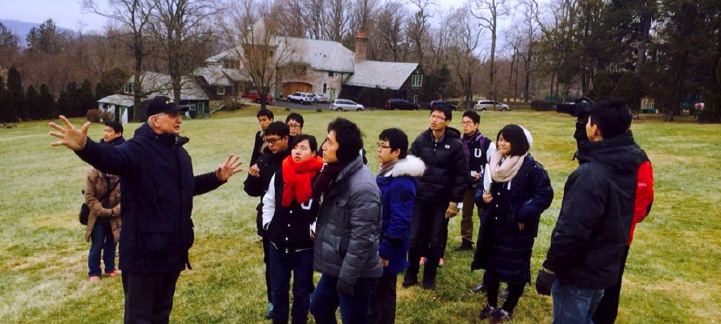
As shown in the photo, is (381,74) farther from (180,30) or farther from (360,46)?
(180,30)

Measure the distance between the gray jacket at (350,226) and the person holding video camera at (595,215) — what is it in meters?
1.29

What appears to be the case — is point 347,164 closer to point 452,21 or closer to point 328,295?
point 328,295

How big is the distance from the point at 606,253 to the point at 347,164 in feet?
6.50

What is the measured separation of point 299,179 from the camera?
13.2 ft

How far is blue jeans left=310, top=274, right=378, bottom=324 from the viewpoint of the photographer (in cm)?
370

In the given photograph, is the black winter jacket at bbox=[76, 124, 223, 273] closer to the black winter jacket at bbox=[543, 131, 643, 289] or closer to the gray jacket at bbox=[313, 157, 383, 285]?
the gray jacket at bbox=[313, 157, 383, 285]

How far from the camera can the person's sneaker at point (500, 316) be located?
4922mm

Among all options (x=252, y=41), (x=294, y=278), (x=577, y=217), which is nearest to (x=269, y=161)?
(x=294, y=278)

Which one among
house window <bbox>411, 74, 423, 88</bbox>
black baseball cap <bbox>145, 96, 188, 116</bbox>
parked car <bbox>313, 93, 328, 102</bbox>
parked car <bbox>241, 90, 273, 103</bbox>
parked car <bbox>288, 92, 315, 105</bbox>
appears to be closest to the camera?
black baseball cap <bbox>145, 96, 188, 116</bbox>

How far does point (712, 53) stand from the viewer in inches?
1167

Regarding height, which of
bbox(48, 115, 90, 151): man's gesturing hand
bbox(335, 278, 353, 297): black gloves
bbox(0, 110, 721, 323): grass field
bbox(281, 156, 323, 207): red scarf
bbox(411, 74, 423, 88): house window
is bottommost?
bbox(0, 110, 721, 323): grass field

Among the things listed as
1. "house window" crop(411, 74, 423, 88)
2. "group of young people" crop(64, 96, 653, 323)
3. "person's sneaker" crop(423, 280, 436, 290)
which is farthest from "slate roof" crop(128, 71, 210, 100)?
"group of young people" crop(64, 96, 653, 323)

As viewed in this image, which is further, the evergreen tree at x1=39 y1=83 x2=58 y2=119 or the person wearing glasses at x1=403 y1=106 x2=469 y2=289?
the evergreen tree at x1=39 y1=83 x2=58 y2=119

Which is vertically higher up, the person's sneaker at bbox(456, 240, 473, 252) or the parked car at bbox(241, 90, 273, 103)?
the parked car at bbox(241, 90, 273, 103)
